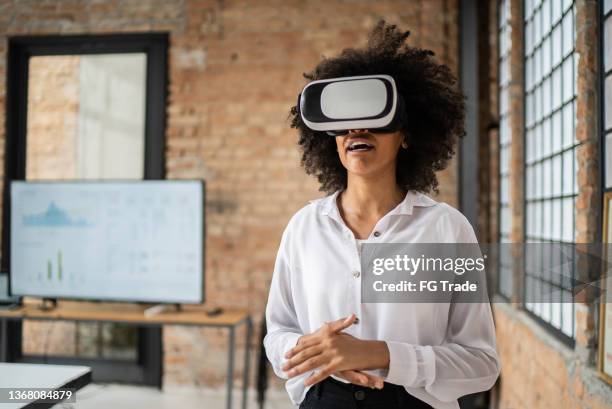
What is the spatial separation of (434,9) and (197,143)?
1.93m

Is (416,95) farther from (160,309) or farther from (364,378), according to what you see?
(160,309)

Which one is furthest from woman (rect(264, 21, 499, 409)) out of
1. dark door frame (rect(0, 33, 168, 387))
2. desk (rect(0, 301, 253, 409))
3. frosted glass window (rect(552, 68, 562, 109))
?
dark door frame (rect(0, 33, 168, 387))

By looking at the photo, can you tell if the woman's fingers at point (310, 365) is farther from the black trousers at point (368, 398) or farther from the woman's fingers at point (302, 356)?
the black trousers at point (368, 398)

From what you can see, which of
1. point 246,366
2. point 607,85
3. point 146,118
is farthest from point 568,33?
point 146,118

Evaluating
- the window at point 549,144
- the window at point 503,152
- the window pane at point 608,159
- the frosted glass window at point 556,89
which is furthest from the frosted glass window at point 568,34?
the window at point 503,152

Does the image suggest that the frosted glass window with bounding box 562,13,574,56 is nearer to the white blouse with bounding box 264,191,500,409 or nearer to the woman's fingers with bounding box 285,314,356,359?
the white blouse with bounding box 264,191,500,409

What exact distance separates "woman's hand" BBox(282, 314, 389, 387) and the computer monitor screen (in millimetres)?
2212

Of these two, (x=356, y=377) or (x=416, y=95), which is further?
(x=416, y=95)

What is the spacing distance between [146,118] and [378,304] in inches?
128

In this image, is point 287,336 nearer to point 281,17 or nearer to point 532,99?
point 532,99

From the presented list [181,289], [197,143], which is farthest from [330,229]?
[197,143]

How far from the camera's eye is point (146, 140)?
394cm

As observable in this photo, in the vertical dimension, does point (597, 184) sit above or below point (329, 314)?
above

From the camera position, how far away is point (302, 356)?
105 cm
